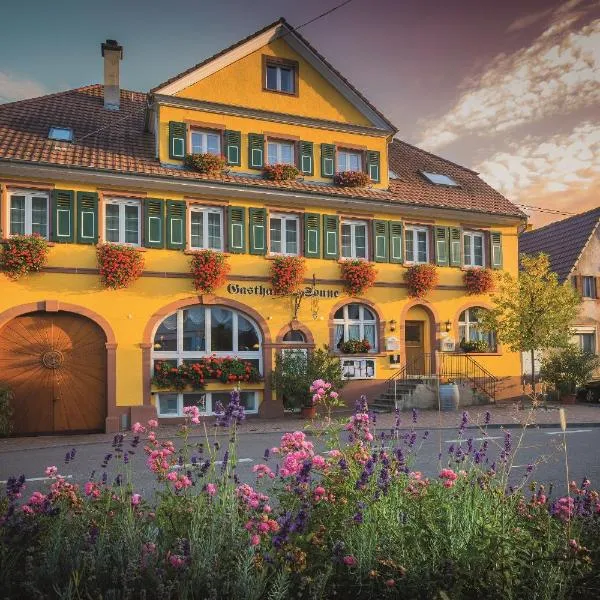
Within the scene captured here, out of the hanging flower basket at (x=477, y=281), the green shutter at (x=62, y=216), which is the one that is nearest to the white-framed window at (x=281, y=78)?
the green shutter at (x=62, y=216)

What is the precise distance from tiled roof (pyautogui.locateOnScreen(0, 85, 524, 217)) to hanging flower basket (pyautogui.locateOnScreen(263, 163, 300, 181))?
0.21m

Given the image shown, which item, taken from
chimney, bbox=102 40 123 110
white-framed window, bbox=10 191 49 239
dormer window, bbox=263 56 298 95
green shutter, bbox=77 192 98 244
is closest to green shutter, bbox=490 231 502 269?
dormer window, bbox=263 56 298 95

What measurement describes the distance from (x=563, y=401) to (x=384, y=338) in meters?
7.87

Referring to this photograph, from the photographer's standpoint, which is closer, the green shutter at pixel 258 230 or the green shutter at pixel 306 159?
the green shutter at pixel 258 230

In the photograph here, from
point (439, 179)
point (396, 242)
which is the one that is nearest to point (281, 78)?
point (396, 242)

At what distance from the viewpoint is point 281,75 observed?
19422 millimetres

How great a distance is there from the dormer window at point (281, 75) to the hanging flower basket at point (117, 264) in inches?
270

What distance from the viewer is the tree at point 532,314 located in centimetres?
1914

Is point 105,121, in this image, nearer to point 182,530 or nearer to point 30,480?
point 30,480

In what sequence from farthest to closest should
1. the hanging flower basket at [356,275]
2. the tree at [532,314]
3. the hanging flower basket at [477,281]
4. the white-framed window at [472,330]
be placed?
the white-framed window at [472,330] → the hanging flower basket at [477,281] → the tree at [532,314] → the hanging flower basket at [356,275]

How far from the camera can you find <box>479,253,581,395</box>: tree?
19141 mm

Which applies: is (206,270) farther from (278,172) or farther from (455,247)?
(455,247)

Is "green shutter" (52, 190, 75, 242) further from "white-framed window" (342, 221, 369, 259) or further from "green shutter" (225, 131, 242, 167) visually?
"white-framed window" (342, 221, 369, 259)

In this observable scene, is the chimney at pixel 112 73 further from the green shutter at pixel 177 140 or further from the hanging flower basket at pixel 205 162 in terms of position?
the hanging flower basket at pixel 205 162
